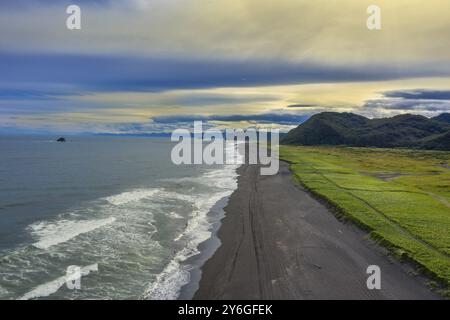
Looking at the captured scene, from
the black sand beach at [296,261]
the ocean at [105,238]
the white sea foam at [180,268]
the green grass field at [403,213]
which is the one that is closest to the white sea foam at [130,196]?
the ocean at [105,238]

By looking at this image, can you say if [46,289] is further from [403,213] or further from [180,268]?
[403,213]

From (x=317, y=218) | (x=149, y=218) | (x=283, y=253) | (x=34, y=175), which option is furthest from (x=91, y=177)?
(x=283, y=253)

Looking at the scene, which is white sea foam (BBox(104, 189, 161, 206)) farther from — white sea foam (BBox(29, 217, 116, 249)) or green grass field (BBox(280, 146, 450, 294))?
green grass field (BBox(280, 146, 450, 294))

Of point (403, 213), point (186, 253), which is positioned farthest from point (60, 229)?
point (403, 213)

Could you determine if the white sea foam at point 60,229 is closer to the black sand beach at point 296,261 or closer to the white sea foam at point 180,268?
the white sea foam at point 180,268

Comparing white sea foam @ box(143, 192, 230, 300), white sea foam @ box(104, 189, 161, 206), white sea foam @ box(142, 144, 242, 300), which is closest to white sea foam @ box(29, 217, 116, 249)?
white sea foam @ box(142, 144, 242, 300)
